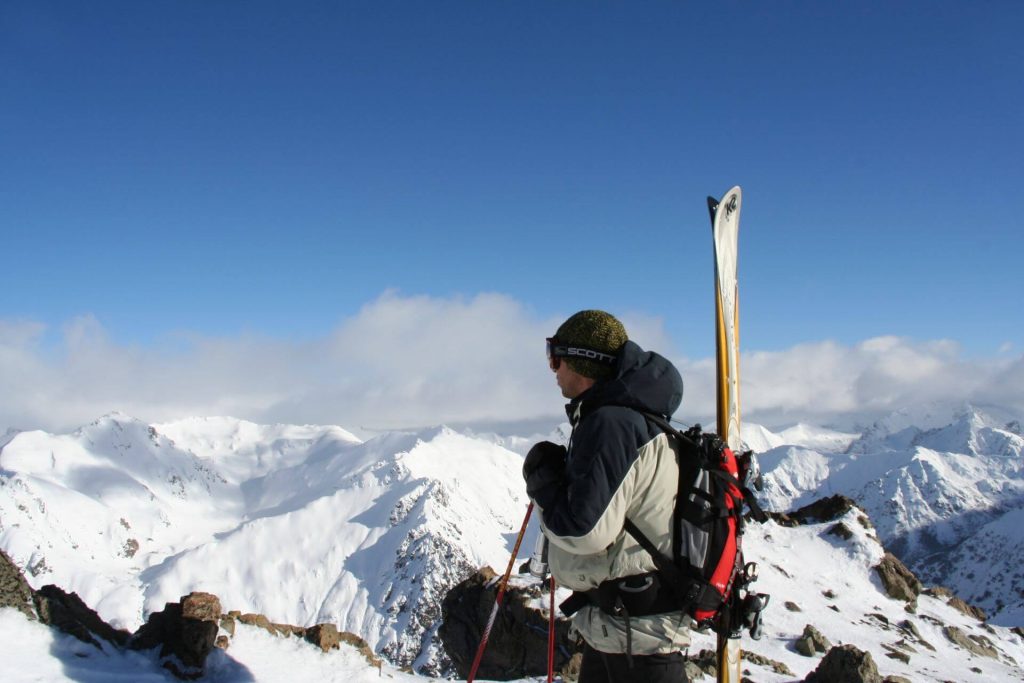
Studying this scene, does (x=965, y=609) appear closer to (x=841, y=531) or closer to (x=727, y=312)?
(x=841, y=531)

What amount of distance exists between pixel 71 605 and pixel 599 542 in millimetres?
13971

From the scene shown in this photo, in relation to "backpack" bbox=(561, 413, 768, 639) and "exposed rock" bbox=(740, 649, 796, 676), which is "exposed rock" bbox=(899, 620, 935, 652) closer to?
"exposed rock" bbox=(740, 649, 796, 676)

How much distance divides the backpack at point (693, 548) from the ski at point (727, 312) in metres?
2.20

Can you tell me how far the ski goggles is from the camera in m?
5.21

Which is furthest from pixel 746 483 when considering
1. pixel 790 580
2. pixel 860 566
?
pixel 860 566

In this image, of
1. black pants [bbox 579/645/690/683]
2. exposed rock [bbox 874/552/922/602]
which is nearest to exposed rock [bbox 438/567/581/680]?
black pants [bbox 579/645/690/683]

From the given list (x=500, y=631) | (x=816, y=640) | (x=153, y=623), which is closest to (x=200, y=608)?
(x=153, y=623)

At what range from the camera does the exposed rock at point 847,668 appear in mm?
19234

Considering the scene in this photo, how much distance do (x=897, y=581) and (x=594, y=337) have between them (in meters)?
56.2

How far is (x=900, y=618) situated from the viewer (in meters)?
44.6

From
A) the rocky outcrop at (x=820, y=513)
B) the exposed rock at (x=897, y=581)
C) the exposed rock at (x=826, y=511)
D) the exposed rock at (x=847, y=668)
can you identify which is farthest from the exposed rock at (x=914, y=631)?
the exposed rock at (x=847, y=668)

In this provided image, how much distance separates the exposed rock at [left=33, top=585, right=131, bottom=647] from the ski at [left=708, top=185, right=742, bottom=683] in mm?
12587

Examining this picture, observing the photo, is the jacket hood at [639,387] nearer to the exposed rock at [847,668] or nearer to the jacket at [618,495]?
the jacket at [618,495]

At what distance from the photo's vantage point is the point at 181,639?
44.8 ft
